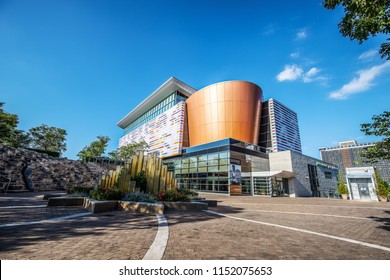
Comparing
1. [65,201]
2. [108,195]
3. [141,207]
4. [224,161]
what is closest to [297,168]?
[224,161]

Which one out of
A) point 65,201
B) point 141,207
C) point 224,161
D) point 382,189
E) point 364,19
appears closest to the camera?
point 364,19

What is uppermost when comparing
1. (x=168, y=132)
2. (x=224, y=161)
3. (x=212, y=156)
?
(x=168, y=132)

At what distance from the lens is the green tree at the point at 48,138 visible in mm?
41031

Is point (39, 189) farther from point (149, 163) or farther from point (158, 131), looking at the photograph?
point (158, 131)

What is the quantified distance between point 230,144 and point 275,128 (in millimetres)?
26526

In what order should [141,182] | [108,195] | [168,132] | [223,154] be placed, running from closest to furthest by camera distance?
[108,195] < [141,182] < [223,154] < [168,132]

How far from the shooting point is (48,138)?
4219 centimetres

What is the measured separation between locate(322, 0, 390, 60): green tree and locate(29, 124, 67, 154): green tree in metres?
55.2

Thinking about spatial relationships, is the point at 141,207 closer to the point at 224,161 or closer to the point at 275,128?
the point at 224,161

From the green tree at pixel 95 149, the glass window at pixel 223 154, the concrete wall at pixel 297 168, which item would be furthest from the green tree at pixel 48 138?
the concrete wall at pixel 297 168

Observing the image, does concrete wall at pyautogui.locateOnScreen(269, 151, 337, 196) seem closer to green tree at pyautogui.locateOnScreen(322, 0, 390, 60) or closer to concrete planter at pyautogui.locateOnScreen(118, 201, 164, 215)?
green tree at pyautogui.locateOnScreen(322, 0, 390, 60)

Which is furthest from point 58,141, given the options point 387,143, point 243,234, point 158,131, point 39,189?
point 387,143

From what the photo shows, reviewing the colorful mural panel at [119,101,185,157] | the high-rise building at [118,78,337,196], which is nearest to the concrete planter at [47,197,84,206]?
the high-rise building at [118,78,337,196]

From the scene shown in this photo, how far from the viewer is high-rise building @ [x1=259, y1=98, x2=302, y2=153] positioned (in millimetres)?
46969
